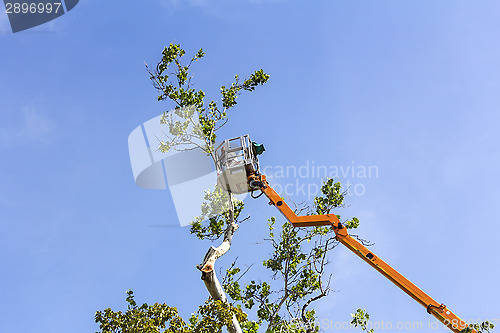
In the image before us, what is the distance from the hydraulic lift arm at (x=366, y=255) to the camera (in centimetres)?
1084

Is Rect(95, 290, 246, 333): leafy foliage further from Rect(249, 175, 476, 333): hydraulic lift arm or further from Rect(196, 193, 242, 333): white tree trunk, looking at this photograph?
Rect(249, 175, 476, 333): hydraulic lift arm

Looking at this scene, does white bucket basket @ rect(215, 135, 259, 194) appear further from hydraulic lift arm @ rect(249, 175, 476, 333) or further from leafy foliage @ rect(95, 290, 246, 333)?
leafy foliage @ rect(95, 290, 246, 333)

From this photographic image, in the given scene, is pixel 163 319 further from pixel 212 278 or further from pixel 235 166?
pixel 235 166

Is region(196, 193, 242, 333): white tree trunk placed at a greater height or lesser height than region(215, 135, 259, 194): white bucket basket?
lesser

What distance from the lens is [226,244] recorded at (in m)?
11.5

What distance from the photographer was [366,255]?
11945mm

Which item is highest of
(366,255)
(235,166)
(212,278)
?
(235,166)

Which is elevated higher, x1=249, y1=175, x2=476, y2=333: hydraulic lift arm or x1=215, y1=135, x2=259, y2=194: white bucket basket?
x1=215, y1=135, x2=259, y2=194: white bucket basket

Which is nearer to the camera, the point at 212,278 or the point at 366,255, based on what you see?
the point at 212,278

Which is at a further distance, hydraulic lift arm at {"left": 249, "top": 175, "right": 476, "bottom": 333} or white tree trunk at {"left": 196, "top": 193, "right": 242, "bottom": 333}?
hydraulic lift arm at {"left": 249, "top": 175, "right": 476, "bottom": 333}

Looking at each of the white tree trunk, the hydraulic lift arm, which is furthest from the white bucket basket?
the white tree trunk

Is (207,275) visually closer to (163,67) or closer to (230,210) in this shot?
(230,210)

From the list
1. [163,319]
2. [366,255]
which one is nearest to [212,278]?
[163,319]

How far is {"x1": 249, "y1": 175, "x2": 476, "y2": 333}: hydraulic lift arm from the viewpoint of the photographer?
10.8m
